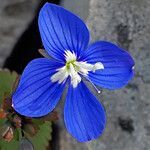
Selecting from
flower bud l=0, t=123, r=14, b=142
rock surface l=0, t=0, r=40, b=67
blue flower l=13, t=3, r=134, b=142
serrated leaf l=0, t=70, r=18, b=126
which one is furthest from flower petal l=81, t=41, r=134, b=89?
rock surface l=0, t=0, r=40, b=67

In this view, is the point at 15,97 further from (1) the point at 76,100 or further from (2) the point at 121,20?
(2) the point at 121,20

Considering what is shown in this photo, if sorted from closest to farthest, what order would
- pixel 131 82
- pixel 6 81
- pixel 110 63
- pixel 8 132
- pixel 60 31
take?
pixel 60 31 → pixel 110 63 → pixel 8 132 → pixel 131 82 → pixel 6 81

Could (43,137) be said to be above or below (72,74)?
below

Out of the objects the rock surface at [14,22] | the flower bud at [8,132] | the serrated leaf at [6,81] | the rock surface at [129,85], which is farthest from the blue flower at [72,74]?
the rock surface at [14,22]

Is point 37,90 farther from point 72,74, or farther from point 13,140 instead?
point 13,140

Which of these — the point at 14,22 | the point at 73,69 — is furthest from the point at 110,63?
the point at 14,22

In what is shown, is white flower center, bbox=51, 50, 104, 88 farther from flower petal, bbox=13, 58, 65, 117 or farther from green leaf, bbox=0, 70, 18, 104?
green leaf, bbox=0, 70, 18, 104

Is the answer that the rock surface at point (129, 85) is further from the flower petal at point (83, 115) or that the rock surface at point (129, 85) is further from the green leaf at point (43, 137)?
the flower petal at point (83, 115)

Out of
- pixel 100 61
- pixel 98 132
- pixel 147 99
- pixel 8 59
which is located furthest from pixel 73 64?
pixel 8 59
